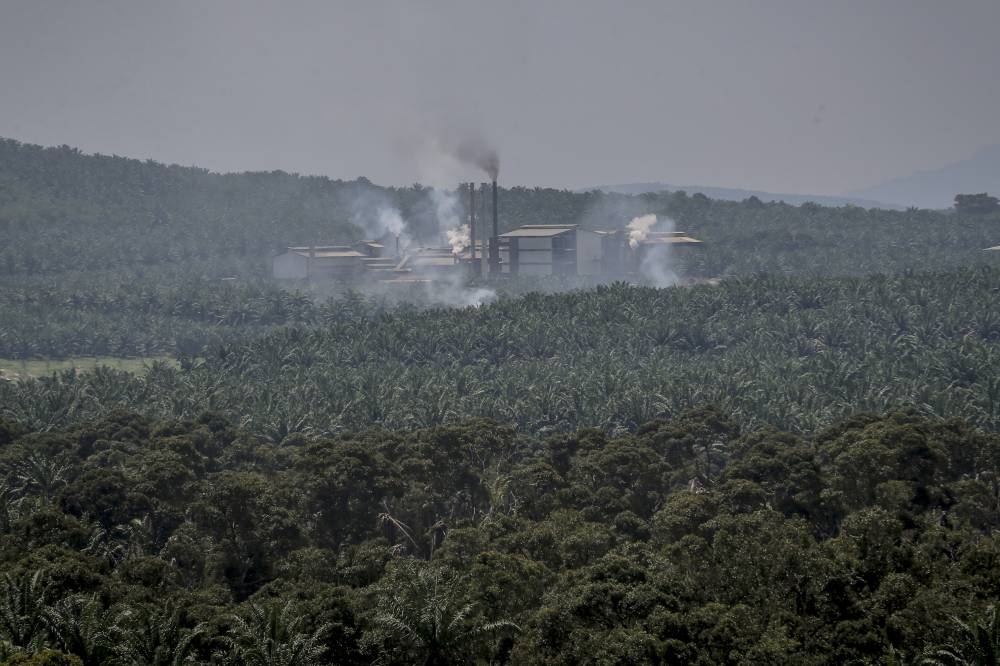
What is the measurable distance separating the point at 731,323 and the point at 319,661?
4330 inches

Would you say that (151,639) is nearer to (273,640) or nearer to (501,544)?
(273,640)

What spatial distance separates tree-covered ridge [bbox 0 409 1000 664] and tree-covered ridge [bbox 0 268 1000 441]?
12347 millimetres

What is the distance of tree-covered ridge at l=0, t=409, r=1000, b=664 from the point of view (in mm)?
53656

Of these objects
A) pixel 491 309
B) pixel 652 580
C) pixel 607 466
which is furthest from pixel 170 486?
pixel 491 309

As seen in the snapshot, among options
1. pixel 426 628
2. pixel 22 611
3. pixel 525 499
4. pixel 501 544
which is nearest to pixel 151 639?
pixel 22 611

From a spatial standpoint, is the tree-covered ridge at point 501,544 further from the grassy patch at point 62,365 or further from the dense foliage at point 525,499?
the grassy patch at point 62,365

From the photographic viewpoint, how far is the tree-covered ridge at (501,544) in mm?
53656

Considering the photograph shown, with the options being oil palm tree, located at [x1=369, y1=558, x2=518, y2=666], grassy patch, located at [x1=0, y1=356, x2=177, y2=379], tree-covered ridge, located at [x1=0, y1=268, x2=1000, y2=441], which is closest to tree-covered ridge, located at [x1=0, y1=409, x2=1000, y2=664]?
oil palm tree, located at [x1=369, y1=558, x2=518, y2=666]

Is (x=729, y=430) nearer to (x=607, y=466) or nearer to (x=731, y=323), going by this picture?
(x=607, y=466)

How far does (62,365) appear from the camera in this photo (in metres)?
170

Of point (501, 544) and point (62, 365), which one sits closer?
point (501, 544)

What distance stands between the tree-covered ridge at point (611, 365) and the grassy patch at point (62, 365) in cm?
775

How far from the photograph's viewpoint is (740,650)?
5281 centimetres

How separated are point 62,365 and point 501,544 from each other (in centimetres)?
11303
